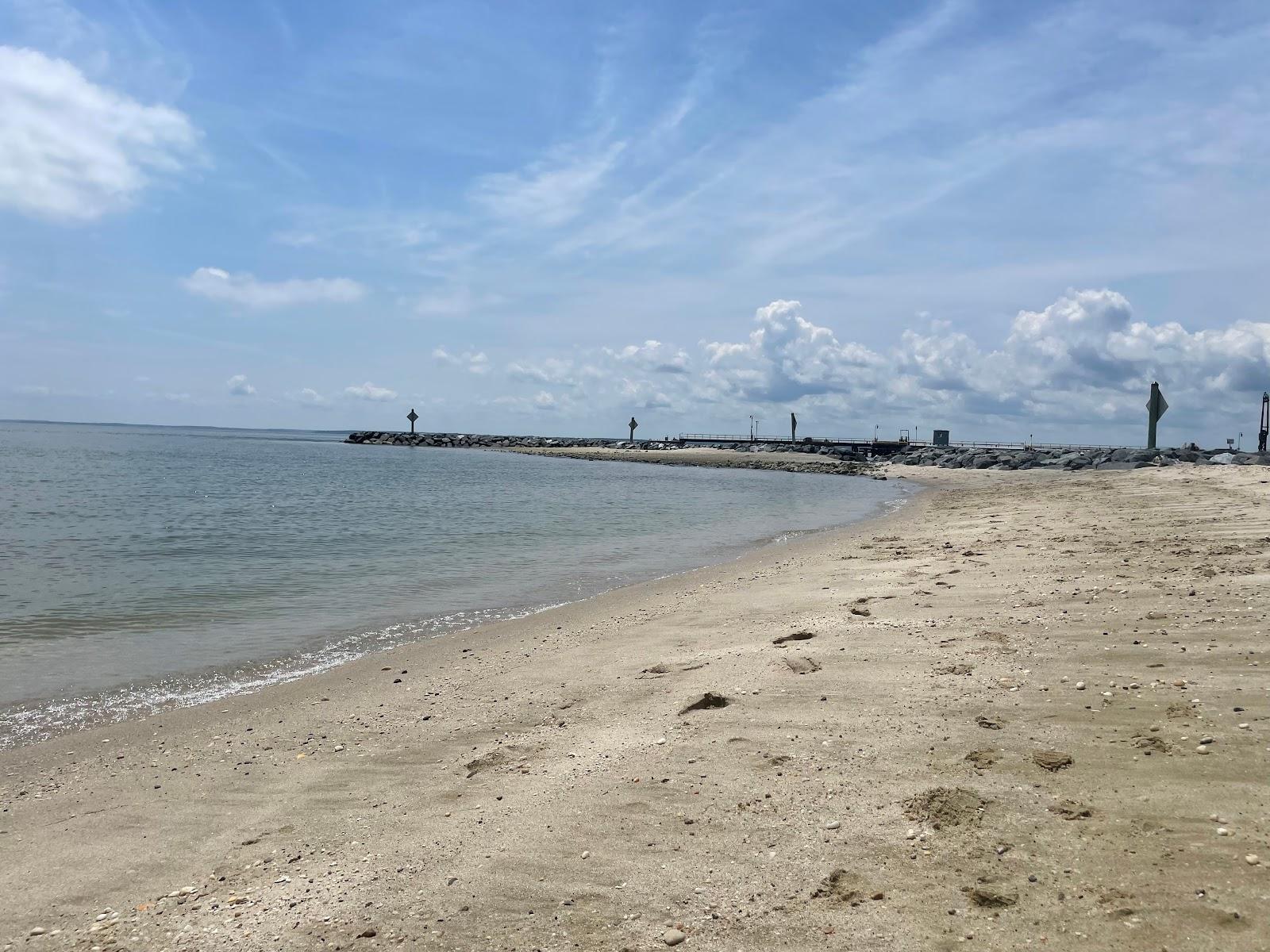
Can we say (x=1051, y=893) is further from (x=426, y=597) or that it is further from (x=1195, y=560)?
(x=426, y=597)

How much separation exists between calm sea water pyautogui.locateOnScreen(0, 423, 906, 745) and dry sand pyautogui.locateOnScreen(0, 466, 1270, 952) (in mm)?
1727

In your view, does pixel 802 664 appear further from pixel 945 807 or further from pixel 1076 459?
pixel 1076 459

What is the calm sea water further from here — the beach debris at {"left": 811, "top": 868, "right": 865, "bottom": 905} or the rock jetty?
the rock jetty

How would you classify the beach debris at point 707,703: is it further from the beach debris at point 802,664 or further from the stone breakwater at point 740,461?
the stone breakwater at point 740,461

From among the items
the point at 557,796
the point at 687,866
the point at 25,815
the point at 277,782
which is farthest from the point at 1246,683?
the point at 25,815

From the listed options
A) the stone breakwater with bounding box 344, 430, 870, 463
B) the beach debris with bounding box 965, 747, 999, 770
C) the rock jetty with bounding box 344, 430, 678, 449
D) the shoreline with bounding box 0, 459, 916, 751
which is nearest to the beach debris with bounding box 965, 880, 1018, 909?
the beach debris with bounding box 965, 747, 999, 770

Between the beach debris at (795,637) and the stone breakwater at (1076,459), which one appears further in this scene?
the stone breakwater at (1076,459)

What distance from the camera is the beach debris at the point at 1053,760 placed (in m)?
4.56

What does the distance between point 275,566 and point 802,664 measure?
489 inches

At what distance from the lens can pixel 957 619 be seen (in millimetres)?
8297

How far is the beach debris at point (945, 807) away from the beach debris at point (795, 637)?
3677 millimetres

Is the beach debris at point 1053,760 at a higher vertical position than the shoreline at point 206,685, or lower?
higher

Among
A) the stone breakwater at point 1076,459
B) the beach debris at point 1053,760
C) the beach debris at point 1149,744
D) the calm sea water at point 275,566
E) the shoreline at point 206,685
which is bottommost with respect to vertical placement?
the shoreline at point 206,685

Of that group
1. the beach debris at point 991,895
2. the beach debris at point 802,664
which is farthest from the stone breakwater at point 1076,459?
the beach debris at point 991,895
